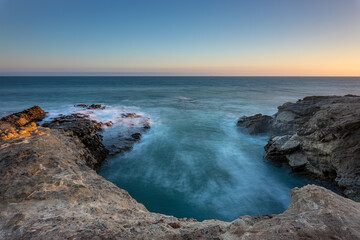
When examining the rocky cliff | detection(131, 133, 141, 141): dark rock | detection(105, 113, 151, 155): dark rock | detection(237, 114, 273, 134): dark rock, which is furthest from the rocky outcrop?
detection(105, 113, 151, 155): dark rock

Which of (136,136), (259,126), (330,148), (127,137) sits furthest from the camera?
Answer: (259,126)

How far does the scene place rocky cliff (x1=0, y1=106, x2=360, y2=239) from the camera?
9.52 ft

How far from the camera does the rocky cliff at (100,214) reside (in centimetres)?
290

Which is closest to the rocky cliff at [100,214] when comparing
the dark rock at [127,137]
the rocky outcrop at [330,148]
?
the rocky outcrop at [330,148]

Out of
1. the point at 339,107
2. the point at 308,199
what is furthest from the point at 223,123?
the point at 308,199

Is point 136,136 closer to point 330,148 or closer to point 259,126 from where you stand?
point 259,126

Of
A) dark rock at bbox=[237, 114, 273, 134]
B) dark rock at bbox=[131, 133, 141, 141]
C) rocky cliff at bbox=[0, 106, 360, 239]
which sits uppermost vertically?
rocky cliff at bbox=[0, 106, 360, 239]

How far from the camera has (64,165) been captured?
17.3 feet

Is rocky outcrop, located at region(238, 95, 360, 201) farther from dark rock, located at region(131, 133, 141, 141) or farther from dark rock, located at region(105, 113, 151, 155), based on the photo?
dark rock, located at region(105, 113, 151, 155)

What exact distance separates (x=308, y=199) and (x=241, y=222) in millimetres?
1458

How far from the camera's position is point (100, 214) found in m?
3.65

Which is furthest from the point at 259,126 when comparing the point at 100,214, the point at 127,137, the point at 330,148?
the point at 100,214

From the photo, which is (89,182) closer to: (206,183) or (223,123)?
(206,183)

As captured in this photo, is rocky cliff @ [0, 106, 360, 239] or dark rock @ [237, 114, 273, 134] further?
dark rock @ [237, 114, 273, 134]
